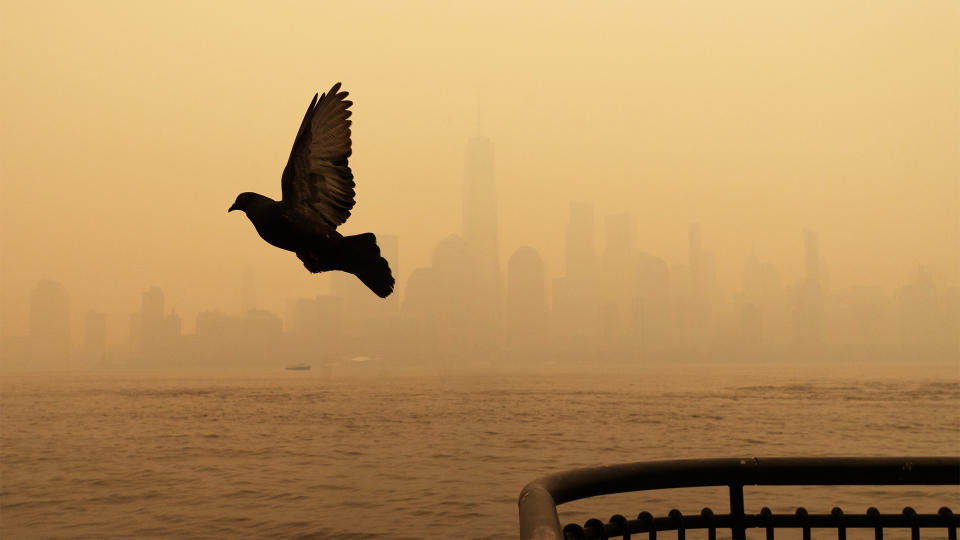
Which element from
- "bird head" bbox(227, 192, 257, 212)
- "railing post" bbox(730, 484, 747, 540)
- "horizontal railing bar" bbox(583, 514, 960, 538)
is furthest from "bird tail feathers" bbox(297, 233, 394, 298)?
"railing post" bbox(730, 484, 747, 540)

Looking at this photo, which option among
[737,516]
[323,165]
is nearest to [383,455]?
[737,516]

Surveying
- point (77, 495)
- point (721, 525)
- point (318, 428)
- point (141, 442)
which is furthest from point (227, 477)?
point (721, 525)

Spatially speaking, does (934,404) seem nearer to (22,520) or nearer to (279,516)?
(279,516)

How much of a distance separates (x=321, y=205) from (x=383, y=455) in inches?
1964

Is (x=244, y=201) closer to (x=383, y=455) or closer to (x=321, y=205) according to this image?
(x=321, y=205)

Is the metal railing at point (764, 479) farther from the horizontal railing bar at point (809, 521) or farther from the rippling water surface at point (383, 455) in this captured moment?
the rippling water surface at point (383, 455)

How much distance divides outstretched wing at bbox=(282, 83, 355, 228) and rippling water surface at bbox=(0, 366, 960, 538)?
1301 cm

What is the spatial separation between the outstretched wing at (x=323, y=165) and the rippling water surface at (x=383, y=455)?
42.7ft

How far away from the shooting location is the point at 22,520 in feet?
101

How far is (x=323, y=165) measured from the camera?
2033mm

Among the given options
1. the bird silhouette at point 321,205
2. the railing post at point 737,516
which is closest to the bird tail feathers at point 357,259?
the bird silhouette at point 321,205

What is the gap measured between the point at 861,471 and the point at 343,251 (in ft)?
6.13

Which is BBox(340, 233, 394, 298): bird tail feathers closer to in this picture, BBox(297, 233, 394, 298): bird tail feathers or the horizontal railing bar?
BBox(297, 233, 394, 298): bird tail feathers

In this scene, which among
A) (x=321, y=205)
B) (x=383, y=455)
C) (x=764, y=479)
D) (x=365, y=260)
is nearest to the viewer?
(x=365, y=260)
